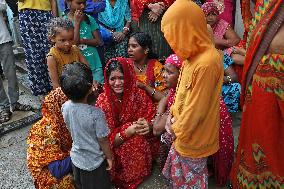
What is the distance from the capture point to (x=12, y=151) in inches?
155

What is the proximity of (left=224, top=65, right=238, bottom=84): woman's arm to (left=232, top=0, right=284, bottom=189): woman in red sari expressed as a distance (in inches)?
55.1

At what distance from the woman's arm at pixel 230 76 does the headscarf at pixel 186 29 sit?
4.96 feet

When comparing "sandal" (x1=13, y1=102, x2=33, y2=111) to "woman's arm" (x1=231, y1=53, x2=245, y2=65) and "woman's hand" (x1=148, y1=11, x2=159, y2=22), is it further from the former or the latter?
"woman's arm" (x1=231, y1=53, x2=245, y2=65)

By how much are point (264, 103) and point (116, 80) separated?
4.47ft

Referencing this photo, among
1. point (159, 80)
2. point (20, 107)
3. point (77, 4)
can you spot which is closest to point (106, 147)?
point (159, 80)

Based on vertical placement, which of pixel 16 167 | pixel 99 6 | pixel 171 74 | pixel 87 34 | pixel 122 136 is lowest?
pixel 16 167

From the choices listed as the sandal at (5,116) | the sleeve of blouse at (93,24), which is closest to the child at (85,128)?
the sleeve of blouse at (93,24)

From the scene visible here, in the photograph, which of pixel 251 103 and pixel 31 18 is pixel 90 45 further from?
pixel 251 103

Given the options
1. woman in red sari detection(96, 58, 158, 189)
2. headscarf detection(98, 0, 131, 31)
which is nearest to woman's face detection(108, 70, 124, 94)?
woman in red sari detection(96, 58, 158, 189)

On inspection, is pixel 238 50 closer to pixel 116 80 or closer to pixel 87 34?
pixel 116 80

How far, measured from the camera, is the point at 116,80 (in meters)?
2.93

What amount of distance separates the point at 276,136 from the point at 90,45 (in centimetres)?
280

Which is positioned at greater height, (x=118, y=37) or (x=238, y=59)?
(x=118, y=37)

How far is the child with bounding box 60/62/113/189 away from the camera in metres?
2.26
